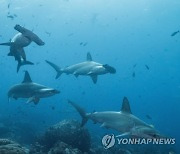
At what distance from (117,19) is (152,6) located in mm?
18507

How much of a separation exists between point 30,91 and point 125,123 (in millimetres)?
4027

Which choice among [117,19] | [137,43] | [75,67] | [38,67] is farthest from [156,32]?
[38,67]

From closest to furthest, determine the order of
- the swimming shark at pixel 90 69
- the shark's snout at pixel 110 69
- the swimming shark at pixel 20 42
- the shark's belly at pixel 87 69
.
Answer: the swimming shark at pixel 20 42 < the shark's snout at pixel 110 69 < the swimming shark at pixel 90 69 < the shark's belly at pixel 87 69

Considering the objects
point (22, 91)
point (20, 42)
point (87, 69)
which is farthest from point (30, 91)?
point (87, 69)

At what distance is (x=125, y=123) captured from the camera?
856cm

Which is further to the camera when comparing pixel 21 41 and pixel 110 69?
pixel 110 69

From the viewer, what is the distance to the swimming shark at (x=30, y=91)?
10395 mm

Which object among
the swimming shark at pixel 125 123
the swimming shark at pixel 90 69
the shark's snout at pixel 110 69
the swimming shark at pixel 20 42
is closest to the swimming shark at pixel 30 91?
the swimming shark at pixel 20 42

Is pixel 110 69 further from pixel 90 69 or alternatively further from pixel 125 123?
pixel 125 123

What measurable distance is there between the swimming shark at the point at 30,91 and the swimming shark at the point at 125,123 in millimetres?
1779

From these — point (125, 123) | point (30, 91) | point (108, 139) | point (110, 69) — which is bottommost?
point (108, 139)

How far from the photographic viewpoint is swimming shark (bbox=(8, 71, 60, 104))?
10395 mm

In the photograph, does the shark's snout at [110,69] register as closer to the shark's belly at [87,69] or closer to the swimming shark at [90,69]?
the swimming shark at [90,69]

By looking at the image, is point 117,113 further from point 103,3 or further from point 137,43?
point 137,43
